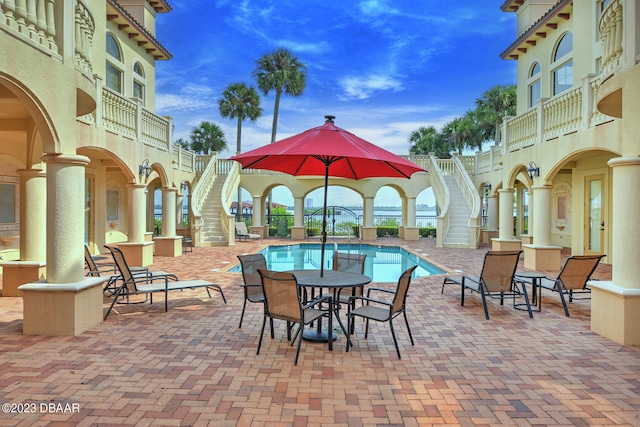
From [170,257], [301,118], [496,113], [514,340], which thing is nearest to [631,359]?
[514,340]

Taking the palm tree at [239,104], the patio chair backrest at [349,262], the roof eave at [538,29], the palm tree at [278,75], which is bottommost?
the patio chair backrest at [349,262]

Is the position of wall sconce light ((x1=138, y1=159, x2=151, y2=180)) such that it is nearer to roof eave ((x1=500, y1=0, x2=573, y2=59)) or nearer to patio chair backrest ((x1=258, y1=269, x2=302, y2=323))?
patio chair backrest ((x1=258, y1=269, x2=302, y2=323))

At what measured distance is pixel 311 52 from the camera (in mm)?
33844

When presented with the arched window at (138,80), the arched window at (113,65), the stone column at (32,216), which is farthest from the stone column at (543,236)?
the arched window at (138,80)

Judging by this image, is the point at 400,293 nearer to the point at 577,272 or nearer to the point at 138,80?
the point at 577,272

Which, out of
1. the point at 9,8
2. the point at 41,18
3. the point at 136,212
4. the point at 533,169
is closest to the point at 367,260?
the point at 533,169

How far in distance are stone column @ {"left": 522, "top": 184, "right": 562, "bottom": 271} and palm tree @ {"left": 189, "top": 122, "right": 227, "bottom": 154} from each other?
26313 millimetres

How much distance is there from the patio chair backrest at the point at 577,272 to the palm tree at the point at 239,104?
86.2 ft

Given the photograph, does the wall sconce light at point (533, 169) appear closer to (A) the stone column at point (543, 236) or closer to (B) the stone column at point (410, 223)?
(A) the stone column at point (543, 236)

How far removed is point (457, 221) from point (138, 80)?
51.8 feet

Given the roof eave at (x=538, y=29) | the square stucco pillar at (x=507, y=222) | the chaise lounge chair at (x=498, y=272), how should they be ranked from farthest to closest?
the roof eave at (x=538, y=29) < the square stucco pillar at (x=507, y=222) < the chaise lounge chair at (x=498, y=272)

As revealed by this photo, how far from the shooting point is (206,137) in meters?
32.9

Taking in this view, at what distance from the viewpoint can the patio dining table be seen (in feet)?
Result: 17.4

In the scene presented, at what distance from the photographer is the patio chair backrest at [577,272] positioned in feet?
23.5
